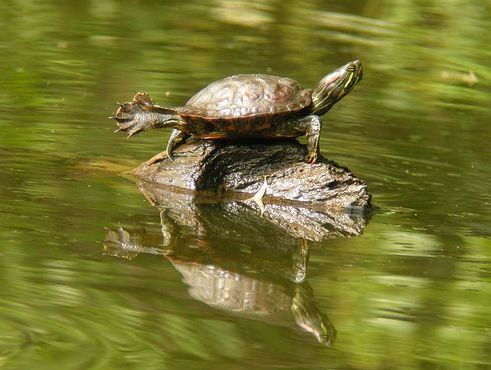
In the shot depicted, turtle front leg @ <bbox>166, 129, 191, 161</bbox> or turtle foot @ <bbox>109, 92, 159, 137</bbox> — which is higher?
turtle foot @ <bbox>109, 92, 159, 137</bbox>

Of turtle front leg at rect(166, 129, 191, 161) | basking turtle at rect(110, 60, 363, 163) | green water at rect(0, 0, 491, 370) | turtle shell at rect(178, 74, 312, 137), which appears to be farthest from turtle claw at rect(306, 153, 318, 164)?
turtle front leg at rect(166, 129, 191, 161)

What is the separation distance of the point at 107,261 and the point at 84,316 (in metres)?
0.70

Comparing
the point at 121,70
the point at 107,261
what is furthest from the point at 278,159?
the point at 121,70

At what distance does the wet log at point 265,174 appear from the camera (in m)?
5.79

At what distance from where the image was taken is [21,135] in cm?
661

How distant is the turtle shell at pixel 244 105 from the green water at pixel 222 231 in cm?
47

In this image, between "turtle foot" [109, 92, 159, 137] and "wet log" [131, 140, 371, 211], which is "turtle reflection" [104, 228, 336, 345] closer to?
"wet log" [131, 140, 371, 211]

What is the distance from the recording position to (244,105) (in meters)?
5.67

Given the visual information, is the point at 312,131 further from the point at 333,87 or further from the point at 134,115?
the point at 134,115

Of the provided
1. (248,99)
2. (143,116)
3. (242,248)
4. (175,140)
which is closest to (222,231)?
(242,248)

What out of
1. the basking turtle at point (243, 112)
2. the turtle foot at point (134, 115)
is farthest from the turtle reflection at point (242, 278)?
the turtle foot at point (134, 115)

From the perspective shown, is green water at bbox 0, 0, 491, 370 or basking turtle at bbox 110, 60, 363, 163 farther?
basking turtle at bbox 110, 60, 363, 163

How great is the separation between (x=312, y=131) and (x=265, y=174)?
348 millimetres

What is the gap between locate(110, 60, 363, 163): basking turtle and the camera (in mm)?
5672
